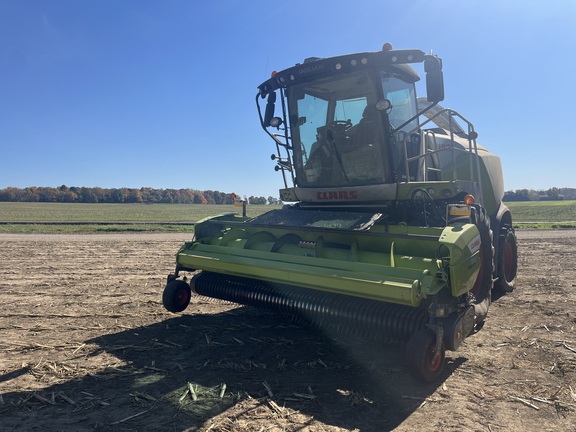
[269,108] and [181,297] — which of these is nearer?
[181,297]

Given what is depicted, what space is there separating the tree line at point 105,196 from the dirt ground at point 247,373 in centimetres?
5250

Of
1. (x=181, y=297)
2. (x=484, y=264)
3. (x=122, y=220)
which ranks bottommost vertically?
(x=181, y=297)

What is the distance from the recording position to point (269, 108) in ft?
20.1

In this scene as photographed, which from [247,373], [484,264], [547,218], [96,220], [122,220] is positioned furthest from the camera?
[547,218]

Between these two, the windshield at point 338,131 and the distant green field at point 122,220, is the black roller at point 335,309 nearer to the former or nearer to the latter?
the windshield at point 338,131

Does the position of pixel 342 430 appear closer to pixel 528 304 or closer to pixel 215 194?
pixel 528 304

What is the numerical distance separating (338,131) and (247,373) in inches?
127

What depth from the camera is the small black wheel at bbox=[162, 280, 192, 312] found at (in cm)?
507

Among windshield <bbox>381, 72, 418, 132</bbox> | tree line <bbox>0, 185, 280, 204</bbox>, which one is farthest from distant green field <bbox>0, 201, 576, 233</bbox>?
tree line <bbox>0, 185, 280, 204</bbox>

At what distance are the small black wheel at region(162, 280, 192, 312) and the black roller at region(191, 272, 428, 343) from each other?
543 millimetres

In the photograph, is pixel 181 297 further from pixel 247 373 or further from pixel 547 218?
pixel 547 218

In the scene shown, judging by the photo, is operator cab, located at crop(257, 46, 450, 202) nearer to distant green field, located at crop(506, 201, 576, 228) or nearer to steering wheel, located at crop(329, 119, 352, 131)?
steering wheel, located at crop(329, 119, 352, 131)

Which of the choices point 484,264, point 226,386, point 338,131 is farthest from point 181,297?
point 484,264

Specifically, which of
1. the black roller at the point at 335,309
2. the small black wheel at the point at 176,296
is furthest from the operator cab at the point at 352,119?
the small black wheel at the point at 176,296
